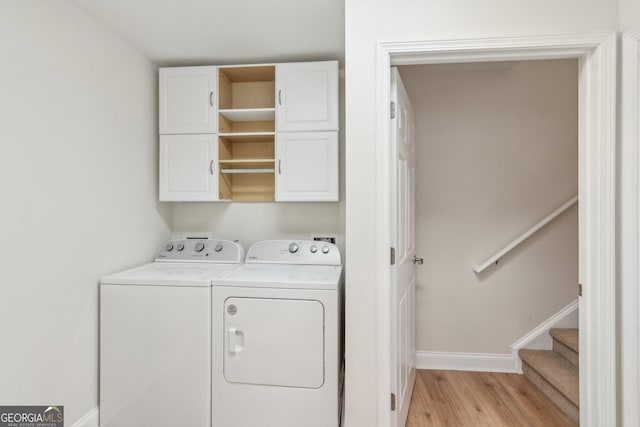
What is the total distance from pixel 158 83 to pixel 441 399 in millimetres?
3023

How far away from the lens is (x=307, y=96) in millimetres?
2207

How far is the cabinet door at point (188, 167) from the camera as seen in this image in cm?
230

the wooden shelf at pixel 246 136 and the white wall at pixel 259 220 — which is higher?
the wooden shelf at pixel 246 136

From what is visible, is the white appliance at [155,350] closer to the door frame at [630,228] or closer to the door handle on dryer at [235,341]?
the door handle on dryer at [235,341]

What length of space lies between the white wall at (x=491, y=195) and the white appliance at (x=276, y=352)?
126 cm

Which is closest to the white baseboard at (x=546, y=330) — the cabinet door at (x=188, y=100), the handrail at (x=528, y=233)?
the handrail at (x=528, y=233)

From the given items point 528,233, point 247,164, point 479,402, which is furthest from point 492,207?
point 247,164

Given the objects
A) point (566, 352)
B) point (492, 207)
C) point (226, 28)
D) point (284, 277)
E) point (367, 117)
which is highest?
point (226, 28)

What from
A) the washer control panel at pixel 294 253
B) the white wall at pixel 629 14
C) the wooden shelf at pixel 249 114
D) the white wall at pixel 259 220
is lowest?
the washer control panel at pixel 294 253

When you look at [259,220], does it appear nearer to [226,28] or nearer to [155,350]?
[155,350]

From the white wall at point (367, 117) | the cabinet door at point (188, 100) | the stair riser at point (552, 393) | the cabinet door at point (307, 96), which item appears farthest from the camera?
the cabinet door at point (188, 100)

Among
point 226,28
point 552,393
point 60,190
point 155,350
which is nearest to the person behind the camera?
point 60,190

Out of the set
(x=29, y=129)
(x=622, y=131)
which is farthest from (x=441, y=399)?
(x=29, y=129)

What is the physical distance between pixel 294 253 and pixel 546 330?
2061 mm
